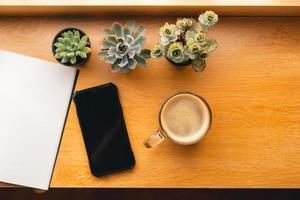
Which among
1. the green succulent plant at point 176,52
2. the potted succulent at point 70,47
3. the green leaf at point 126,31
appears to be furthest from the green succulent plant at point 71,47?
the green succulent plant at point 176,52

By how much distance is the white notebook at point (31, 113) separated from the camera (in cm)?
108

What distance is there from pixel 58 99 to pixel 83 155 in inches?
6.8

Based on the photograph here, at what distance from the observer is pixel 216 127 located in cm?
109

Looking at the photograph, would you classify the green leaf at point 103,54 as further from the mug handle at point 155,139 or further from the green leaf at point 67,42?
the mug handle at point 155,139

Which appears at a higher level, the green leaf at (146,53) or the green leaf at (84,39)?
the green leaf at (146,53)

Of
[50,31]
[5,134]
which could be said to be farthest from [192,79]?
[5,134]

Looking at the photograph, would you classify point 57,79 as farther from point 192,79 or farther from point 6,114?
point 192,79

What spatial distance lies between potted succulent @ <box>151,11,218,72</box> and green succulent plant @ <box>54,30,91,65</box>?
0.20 m

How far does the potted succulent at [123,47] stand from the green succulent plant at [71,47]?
5cm

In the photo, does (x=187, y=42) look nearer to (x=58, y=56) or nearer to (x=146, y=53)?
(x=146, y=53)

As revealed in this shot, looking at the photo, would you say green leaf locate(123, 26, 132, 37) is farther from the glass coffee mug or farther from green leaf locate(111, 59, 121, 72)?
the glass coffee mug
